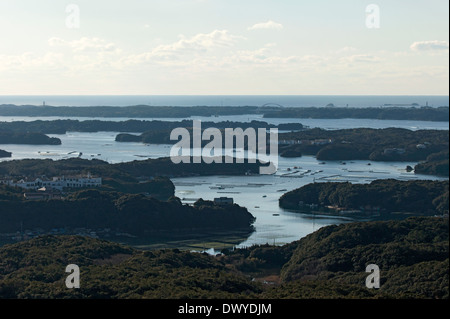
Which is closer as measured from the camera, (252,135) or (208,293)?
(208,293)

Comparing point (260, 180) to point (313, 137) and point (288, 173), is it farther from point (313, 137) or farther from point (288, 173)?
point (313, 137)

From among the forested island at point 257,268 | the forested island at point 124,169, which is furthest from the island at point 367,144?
the forested island at point 257,268

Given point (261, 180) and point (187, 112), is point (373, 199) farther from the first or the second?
point (187, 112)

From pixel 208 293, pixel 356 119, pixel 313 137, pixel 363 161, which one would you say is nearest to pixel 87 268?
pixel 208 293

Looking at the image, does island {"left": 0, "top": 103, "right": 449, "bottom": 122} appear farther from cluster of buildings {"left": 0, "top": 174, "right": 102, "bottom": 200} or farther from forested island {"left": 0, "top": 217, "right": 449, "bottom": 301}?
forested island {"left": 0, "top": 217, "right": 449, "bottom": 301}

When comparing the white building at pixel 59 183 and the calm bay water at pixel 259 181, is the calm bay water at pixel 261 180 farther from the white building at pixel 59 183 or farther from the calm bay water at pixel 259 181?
the white building at pixel 59 183

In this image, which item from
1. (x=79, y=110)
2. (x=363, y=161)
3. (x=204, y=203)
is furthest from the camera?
(x=79, y=110)

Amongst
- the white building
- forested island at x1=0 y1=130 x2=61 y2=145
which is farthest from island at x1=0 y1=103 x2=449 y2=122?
the white building
